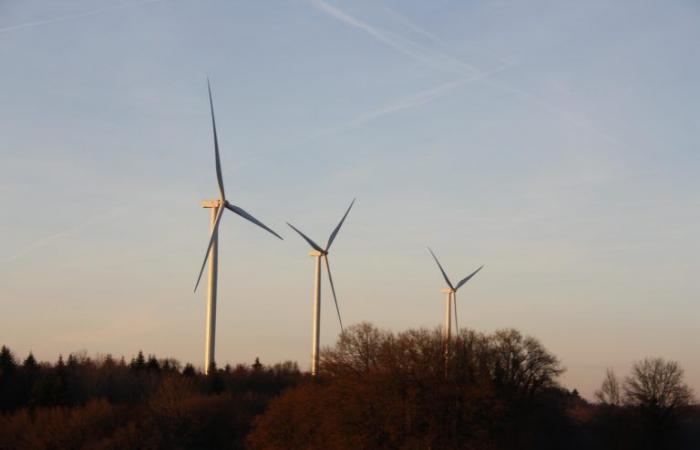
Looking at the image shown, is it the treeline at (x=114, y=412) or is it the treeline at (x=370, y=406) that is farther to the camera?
the treeline at (x=114, y=412)

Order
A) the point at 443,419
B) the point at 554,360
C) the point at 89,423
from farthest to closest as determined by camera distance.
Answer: the point at 554,360, the point at 89,423, the point at 443,419

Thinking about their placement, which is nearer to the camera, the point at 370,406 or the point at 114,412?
the point at 370,406

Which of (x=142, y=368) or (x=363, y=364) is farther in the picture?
(x=142, y=368)

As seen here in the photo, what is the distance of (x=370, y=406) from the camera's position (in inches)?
2739

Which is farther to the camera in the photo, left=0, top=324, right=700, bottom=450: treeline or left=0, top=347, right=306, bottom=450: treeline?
left=0, top=347, right=306, bottom=450: treeline

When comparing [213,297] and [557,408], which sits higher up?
[213,297]

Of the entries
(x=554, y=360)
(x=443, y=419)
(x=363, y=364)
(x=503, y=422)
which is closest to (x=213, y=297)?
(x=363, y=364)

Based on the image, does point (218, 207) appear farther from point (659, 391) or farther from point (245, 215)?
point (659, 391)

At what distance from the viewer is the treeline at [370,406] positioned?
70250 mm

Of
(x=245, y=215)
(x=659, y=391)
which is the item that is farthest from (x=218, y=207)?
(x=659, y=391)

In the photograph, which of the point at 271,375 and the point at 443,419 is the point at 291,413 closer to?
the point at 443,419

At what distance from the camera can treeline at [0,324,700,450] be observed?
230ft

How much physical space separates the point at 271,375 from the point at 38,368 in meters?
39.4

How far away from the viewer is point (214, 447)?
303 ft
